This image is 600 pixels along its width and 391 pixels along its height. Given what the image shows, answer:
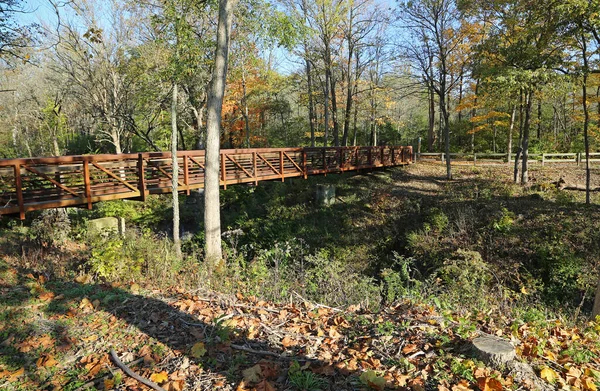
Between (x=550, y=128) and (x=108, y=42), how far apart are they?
3516 cm

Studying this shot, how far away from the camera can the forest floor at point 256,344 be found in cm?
297

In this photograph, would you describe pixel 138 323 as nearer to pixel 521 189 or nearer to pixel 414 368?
pixel 414 368

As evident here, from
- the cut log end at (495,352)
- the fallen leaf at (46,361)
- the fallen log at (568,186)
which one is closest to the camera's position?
the cut log end at (495,352)

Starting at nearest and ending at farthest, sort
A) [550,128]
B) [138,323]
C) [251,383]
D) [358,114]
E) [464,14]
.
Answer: [251,383] < [138,323] < [464,14] < [358,114] < [550,128]

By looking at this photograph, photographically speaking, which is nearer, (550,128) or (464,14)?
(464,14)

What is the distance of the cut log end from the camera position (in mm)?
2967

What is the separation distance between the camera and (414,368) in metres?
3.06

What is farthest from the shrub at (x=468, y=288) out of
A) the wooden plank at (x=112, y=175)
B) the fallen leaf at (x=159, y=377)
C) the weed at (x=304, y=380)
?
the wooden plank at (x=112, y=175)

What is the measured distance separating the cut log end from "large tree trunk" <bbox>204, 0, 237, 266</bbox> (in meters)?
5.43

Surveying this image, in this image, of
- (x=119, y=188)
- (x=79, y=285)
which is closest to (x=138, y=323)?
(x=79, y=285)

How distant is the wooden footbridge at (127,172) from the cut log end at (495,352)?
8371mm

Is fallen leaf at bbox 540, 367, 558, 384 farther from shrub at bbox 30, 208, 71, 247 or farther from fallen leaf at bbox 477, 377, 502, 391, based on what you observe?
shrub at bbox 30, 208, 71, 247

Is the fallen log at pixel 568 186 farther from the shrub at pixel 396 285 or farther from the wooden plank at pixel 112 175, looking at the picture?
the wooden plank at pixel 112 175

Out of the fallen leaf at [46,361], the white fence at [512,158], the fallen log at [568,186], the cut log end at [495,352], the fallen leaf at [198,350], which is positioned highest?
the white fence at [512,158]
